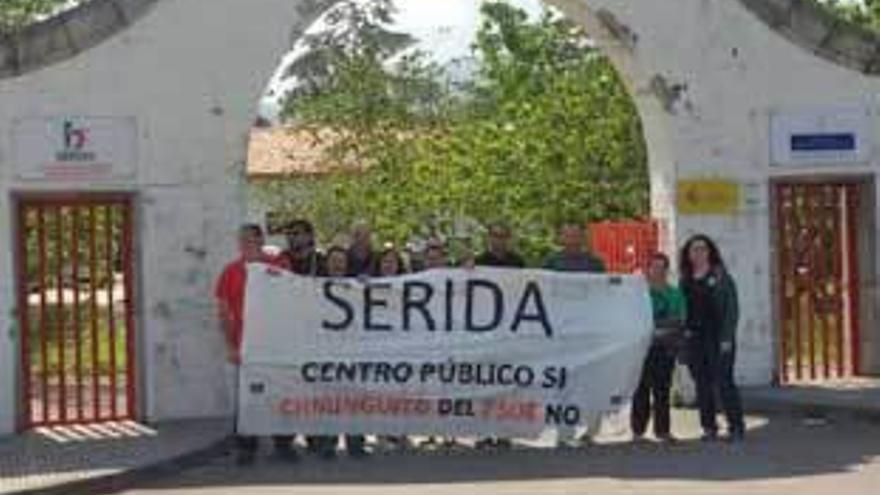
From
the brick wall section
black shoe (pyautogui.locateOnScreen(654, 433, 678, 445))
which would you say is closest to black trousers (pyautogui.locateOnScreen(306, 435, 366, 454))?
black shoe (pyautogui.locateOnScreen(654, 433, 678, 445))

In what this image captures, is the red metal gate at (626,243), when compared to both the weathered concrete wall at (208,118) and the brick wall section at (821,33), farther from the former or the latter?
the brick wall section at (821,33)

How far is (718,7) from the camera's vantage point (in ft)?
62.2

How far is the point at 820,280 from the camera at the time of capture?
20016 mm

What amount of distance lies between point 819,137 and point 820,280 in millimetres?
1713

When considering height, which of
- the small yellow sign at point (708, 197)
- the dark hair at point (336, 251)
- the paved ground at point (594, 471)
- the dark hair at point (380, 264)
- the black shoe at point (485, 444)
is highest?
the small yellow sign at point (708, 197)

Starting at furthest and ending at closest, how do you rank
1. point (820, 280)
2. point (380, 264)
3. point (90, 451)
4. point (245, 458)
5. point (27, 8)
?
point (27, 8) → point (820, 280) → point (380, 264) → point (90, 451) → point (245, 458)

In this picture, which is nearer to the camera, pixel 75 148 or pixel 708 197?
pixel 75 148

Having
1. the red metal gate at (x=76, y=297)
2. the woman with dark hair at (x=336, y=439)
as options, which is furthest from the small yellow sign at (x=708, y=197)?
the red metal gate at (x=76, y=297)

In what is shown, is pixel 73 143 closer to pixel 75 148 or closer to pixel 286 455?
pixel 75 148

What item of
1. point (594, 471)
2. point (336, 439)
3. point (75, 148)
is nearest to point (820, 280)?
point (336, 439)

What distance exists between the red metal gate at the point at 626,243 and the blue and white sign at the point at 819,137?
56.0 inches

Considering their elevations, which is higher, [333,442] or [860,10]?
[860,10]

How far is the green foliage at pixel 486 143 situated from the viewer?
30.8m

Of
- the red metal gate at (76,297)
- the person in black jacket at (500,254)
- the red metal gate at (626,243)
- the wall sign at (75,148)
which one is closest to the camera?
the person in black jacket at (500,254)
